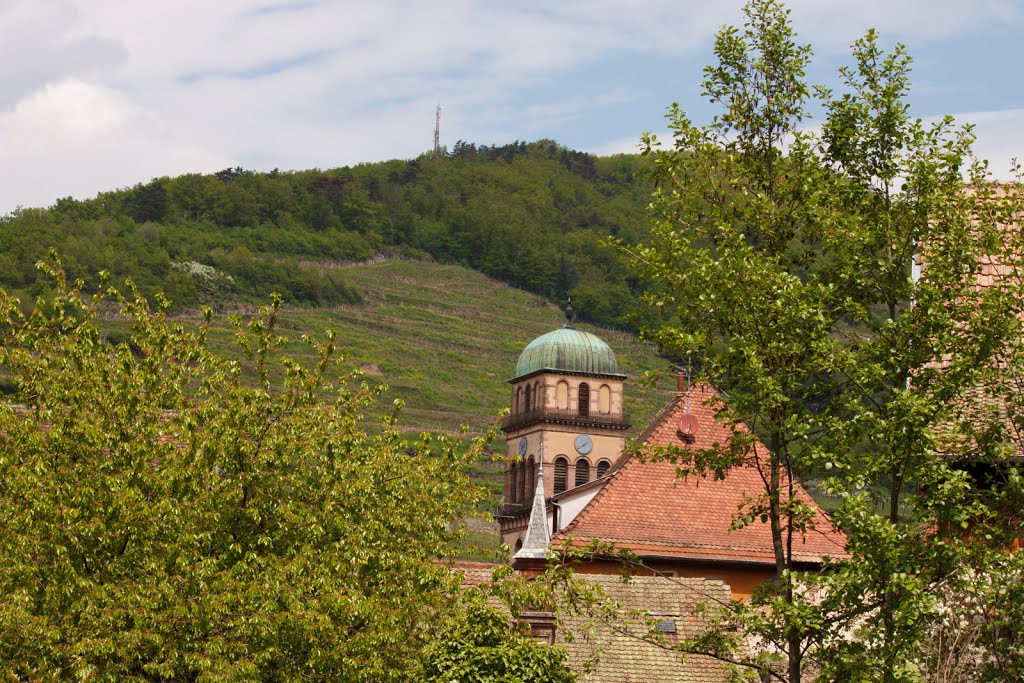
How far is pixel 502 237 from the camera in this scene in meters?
198

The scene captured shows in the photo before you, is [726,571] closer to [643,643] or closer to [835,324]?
[643,643]

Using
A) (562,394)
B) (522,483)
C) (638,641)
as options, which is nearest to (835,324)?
(638,641)

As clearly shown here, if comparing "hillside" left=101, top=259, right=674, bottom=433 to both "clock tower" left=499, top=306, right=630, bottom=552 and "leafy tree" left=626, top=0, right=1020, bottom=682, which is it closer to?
"clock tower" left=499, top=306, right=630, bottom=552

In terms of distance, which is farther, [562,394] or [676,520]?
[562,394]

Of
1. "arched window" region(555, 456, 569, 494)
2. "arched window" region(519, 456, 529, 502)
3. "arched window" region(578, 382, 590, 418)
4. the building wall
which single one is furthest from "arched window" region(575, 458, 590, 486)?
the building wall

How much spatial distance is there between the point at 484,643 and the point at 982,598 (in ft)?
24.5

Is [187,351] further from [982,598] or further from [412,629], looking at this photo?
[982,598]

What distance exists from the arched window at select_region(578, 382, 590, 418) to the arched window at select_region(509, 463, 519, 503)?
4303 mm

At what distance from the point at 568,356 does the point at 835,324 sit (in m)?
67.4

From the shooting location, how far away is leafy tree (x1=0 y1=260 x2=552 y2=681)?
19.6 meters

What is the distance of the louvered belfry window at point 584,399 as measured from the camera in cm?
8450

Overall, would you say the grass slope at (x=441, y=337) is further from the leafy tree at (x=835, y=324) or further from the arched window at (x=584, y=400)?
the leafy tree at (x=835, y=324)

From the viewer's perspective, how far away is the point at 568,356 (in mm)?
85875

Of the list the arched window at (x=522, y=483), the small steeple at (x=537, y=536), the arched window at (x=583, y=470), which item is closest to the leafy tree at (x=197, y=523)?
the small steeple at (x=537, y=536)
